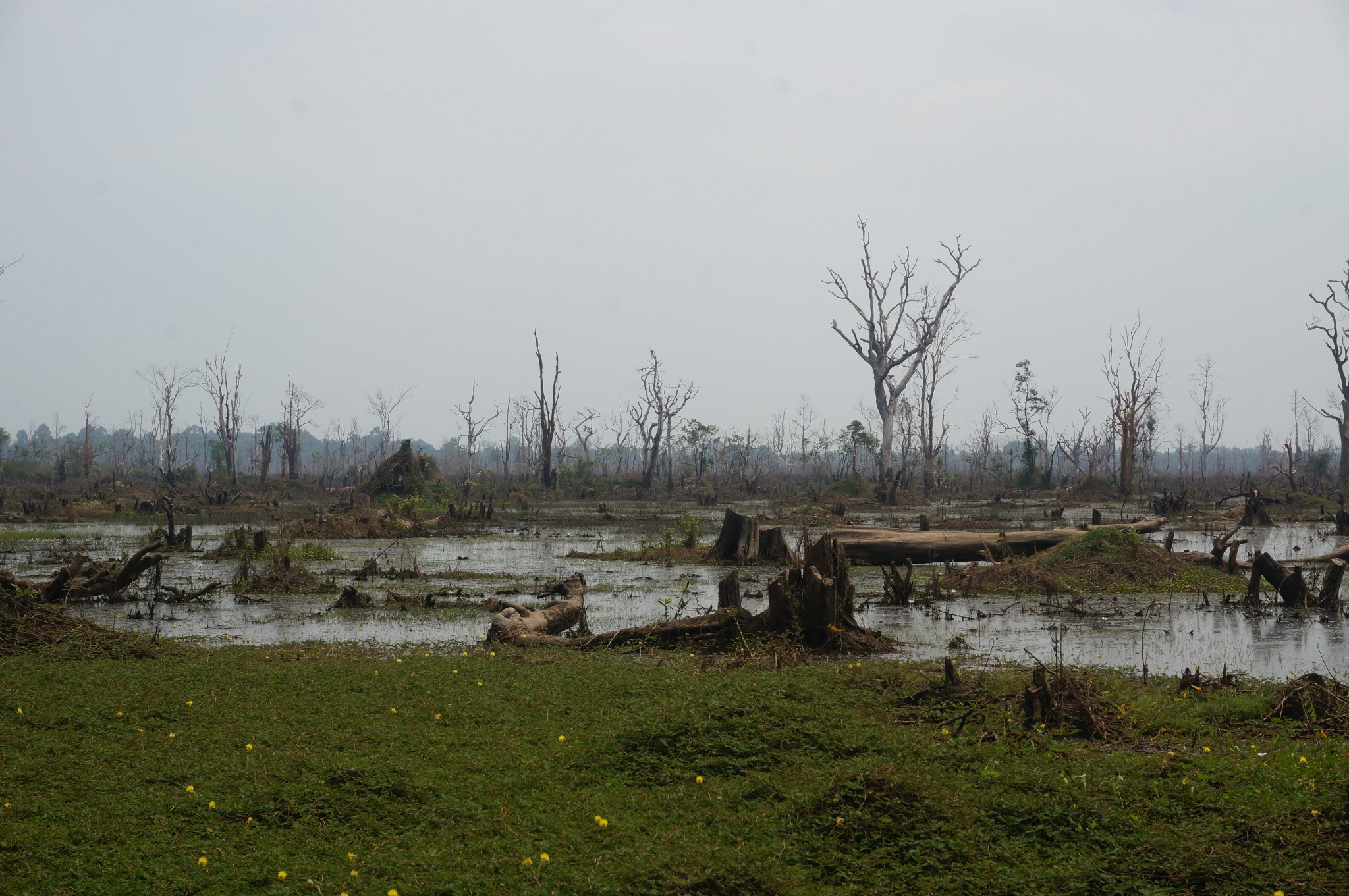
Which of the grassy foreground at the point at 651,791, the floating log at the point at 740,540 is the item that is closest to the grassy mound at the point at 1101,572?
the floating log at the point at 740,540

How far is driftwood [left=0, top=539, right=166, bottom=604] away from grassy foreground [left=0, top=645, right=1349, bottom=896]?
481 cm

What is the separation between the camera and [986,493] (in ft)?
184

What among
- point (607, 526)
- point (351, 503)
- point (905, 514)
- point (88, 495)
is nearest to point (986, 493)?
point (905, 514)

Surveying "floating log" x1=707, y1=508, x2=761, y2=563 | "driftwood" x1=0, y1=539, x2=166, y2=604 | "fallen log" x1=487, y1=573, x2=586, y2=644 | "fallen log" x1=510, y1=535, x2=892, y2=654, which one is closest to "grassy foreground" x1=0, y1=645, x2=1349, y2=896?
"fallen log" x1=510, y1=535, x2=892, y2=654

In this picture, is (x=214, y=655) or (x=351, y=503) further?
(x=351, y=503)

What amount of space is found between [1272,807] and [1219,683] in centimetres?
349

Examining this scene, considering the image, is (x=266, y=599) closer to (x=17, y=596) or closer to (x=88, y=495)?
(x=17, y=596)

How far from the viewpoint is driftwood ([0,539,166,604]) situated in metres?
12.2

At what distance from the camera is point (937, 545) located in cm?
1959

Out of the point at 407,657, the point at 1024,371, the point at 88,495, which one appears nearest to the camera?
the point at 407,657

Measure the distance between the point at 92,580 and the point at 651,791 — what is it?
11.0 m

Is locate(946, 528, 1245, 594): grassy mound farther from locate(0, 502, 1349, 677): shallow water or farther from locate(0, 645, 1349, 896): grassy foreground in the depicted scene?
locate(0, 645, 1349, 896): grassy foreground

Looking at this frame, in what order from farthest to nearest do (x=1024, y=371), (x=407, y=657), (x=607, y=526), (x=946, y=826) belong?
(x=1024, y=371) < (x=607, y=526) < (x=407, y=657) < (x=946, y=826)

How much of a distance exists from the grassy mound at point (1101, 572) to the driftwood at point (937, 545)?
6.87ft
